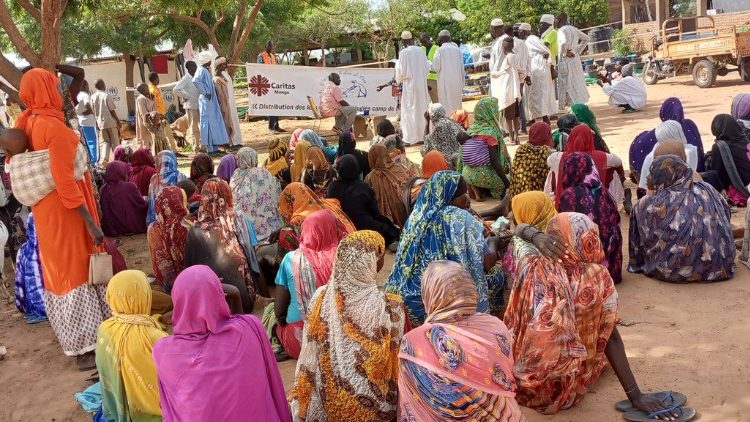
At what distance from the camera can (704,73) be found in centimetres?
1638

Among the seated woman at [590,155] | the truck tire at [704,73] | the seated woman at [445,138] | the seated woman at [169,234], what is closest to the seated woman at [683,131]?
the seated woman at [590,155]

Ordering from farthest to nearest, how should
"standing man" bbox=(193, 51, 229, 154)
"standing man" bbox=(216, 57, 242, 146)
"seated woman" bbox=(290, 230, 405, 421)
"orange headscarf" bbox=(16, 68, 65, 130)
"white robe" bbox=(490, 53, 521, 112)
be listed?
"standing man" bbox=(216, 57, 242, 146) → "standing man" bbox=(193, 51, 229, 154) → "white robe" bbox=(490, 53, 521, 112) → "orange headscarf" bbox=(16, 68, 65, 130) → "seated woman" bbox=(290, 230, 405, 421)

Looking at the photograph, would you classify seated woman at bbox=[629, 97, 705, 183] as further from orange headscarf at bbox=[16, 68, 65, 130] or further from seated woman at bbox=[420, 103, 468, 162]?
orange headscarf at bbox=[16, 68, 65, 130]

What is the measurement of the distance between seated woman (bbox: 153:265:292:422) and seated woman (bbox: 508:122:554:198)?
4.47 m

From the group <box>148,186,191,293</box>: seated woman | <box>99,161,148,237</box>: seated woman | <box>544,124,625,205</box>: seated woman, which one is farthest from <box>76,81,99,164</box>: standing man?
<box>544,124,625,205</box>: seated woman

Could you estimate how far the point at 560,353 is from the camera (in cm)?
368

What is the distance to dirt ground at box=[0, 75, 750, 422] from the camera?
153 inches

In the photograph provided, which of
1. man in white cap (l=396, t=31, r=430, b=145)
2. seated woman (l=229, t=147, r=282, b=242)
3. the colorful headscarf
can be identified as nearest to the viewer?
the colorful headscarf

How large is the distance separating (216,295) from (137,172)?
6.30m

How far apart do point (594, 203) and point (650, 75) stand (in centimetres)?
1435

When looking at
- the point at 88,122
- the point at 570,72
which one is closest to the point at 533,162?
the point at 570,72

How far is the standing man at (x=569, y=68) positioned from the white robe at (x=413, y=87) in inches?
103

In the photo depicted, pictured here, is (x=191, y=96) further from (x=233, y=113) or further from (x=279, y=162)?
(x=279, y=162)

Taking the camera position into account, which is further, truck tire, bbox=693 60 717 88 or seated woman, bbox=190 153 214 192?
truck tire, bbox=693 60 717 88
